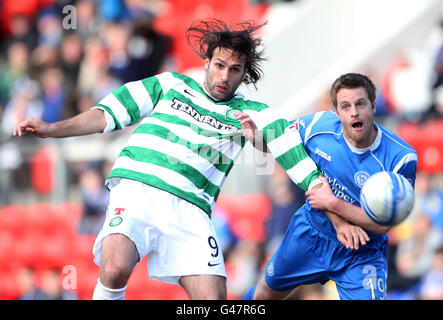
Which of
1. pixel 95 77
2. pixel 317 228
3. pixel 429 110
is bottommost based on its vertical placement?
pixel 317 228

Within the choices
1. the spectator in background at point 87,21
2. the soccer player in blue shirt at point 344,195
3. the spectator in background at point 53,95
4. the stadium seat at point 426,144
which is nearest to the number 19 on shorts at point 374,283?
the soccer player in blue shirt at point 344,195

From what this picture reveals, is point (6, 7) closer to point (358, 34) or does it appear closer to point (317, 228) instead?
point (358, 34)

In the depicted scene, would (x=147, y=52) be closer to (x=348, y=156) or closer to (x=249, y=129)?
(x=249, y=129)

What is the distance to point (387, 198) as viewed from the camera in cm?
459

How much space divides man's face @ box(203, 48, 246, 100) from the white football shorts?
2.68ft

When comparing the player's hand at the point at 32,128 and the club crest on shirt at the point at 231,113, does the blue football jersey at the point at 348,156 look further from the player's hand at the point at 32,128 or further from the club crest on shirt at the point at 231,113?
the player's hand at the point at 32,128

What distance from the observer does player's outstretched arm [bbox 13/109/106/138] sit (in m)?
4.72

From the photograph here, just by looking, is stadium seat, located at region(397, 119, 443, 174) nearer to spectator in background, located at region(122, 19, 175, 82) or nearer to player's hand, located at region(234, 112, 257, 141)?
spectator in background, located at region(122, 19, 175, 82)

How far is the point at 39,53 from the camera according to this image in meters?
12.8

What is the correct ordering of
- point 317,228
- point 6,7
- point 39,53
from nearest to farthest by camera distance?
1. point 317,228
2. point 39,53
3. point 6,7

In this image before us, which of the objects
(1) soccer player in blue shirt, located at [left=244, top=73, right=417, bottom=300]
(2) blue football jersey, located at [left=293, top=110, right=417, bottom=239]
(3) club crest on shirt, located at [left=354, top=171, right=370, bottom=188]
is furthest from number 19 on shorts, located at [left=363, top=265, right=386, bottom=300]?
(3) club crest on shirt, located at [left=354, top=171, right=370, bottom=188]
